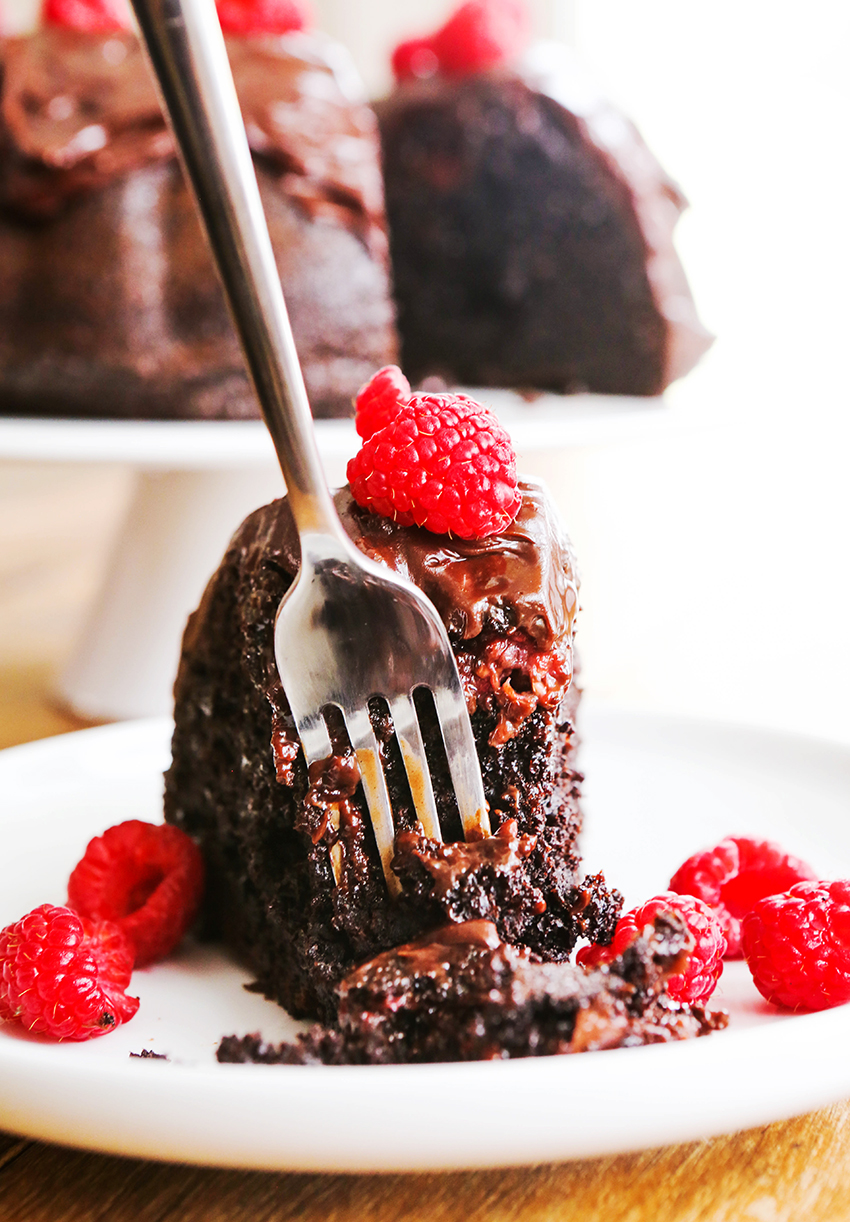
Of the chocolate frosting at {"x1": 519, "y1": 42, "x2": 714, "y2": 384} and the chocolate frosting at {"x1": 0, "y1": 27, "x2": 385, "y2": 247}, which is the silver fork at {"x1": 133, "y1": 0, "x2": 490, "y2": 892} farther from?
the chocolate frosting at {"x1": 519, "y1": 42, "x2": 714, "y2": 384}

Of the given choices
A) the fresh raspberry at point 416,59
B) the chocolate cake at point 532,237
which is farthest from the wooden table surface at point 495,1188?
the fresh raspberry at point 416,59

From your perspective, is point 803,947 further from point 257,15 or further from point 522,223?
point 522,223

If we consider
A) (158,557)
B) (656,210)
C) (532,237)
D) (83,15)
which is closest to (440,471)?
(158,557)

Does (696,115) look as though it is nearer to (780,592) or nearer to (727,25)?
(727,25)

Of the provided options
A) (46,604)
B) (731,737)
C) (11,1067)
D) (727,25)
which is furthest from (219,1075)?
(727,25)

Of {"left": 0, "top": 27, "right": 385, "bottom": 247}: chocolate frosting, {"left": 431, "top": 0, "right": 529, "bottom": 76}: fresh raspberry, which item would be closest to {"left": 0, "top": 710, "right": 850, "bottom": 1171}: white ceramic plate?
{"left": 0, "top": 27, "right": 385, "bottom": 247}: chocolate frosting

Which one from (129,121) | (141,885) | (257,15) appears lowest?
(141,885)
